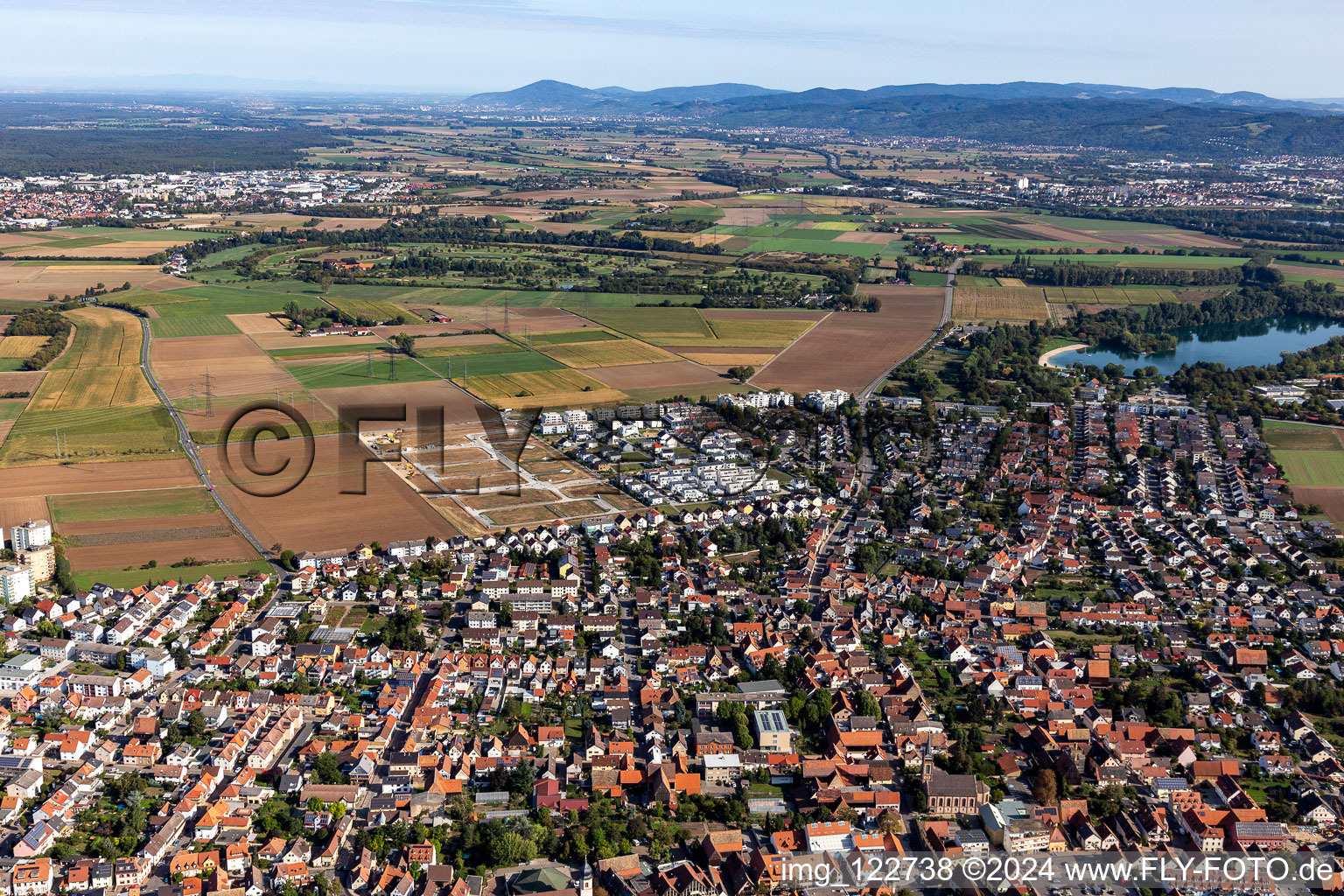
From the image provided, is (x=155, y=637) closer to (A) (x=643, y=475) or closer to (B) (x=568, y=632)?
(B) (x=568, y=632)

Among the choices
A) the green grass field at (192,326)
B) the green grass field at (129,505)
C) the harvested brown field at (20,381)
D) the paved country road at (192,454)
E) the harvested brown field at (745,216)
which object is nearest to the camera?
the paved country road at (192,454)

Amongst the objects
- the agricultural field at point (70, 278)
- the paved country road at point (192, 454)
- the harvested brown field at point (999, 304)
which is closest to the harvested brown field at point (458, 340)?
the paved country road at point (192, 454)

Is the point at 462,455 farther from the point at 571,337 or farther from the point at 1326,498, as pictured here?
the point at 1326,498

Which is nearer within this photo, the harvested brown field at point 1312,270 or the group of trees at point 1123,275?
the group of trees at point 1123,275

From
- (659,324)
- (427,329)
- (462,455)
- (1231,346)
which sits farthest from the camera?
(1231,346)

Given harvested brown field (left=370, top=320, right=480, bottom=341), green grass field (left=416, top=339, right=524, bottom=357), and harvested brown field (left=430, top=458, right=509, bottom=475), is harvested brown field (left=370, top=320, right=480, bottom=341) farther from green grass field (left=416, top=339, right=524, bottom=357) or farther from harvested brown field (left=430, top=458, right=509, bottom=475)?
harvested brown field (left=430, top=458, right=509, bottom=475)

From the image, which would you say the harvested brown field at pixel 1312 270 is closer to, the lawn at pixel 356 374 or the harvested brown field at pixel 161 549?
the lawn at pixel 356 374

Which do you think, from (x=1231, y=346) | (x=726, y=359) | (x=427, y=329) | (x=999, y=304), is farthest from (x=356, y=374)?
(x=1231, y=346)
